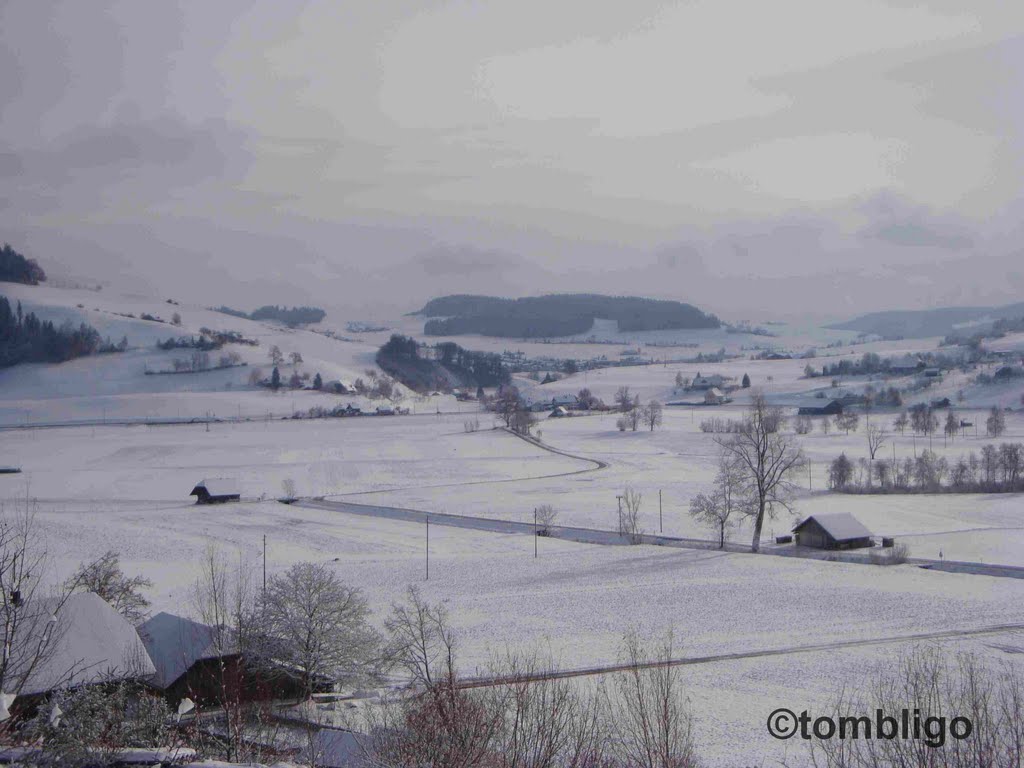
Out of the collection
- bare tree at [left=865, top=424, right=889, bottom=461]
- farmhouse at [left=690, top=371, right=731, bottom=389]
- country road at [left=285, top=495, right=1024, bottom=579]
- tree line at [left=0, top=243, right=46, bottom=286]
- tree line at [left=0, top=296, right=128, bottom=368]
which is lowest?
country road at [left=285, top=495, right=1024, bottom=579]

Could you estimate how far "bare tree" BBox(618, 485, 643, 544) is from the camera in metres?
42.7

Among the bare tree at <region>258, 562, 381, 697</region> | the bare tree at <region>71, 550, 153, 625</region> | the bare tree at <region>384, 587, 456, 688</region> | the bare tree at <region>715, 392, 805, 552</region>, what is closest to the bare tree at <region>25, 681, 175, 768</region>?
the bare tree at <region>384, 587, 456, 688</region>

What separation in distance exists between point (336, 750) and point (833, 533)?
31.5 metres

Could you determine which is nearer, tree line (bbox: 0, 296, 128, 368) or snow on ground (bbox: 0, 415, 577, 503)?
snow on ground (bbox: 0, 415, 577, 503)

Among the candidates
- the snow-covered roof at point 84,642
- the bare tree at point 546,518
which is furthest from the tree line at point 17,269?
the snow-covered roof at point 84,642

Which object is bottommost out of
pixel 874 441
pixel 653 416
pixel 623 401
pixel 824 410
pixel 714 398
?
pixel 874 441

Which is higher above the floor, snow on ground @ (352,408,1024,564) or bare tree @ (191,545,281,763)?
bare tree @ (191,545,281,763)

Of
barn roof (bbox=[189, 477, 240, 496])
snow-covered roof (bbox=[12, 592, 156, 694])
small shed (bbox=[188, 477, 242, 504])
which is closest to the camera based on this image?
snow-covered roof (bbox=[12, 592, 156, 694])

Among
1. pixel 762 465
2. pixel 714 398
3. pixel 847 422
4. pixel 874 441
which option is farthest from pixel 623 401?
pixel 762 465

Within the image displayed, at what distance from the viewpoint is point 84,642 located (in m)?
17.4

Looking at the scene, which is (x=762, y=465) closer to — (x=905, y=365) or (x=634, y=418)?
(x=634, y=418)

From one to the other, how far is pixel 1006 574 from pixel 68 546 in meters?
35.2

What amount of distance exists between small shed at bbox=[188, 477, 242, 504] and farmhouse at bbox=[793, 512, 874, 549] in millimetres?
31126

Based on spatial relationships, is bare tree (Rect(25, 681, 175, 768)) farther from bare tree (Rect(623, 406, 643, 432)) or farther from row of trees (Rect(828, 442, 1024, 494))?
bare tree (Rect(623, 406, 643, 432))
